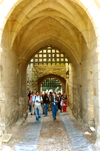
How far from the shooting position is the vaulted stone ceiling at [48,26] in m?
4.40

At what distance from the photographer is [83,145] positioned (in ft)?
11.3

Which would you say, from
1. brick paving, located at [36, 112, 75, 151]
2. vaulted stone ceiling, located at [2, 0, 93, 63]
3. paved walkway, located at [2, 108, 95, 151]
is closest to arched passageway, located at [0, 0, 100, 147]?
vaulted stone ceiling, located at [2, 0, 93, 63]

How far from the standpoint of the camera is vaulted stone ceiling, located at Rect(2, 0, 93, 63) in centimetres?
440

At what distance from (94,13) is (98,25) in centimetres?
28

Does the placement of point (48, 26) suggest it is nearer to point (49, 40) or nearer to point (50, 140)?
point (49, 40)

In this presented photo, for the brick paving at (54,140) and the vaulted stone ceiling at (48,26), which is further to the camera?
the vaulted stone ceiling at (48,26)

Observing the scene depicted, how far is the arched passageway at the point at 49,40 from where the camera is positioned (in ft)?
11.0

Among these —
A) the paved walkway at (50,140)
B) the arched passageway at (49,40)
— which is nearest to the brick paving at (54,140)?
the paved walkway at (50,140)

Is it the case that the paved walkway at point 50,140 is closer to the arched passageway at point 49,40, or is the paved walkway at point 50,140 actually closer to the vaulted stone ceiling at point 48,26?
the arched passageway at point 49,40

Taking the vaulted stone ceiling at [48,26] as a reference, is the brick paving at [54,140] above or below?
below

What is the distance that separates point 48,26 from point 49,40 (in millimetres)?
810

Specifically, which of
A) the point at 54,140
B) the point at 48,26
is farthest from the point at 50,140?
the point at 48,26

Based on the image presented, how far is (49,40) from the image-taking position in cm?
673

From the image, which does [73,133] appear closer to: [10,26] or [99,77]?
[99,77]
